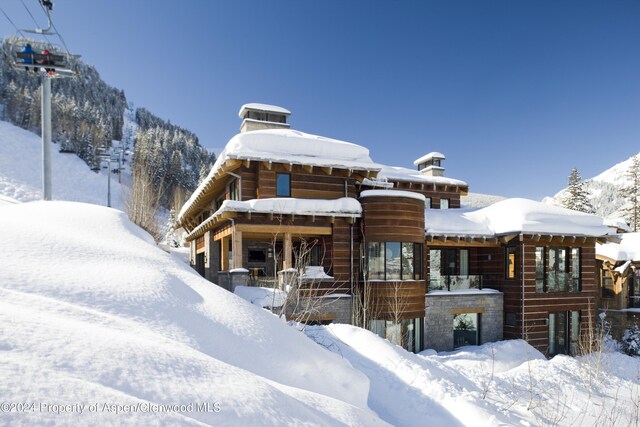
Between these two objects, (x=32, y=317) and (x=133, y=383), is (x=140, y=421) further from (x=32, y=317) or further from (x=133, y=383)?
(x=32, y=317)

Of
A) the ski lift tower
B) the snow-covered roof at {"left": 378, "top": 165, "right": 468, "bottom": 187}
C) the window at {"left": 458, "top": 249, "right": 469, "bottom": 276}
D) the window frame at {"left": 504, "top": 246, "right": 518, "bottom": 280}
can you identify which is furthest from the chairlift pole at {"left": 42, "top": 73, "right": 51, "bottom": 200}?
the window frame at {"left": 504, "top": 246, "right": 518, "bottom": 280}

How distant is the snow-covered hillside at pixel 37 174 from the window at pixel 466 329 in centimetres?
4212

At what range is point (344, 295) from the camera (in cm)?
1384

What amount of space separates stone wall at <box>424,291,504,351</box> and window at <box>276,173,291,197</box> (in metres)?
7.87

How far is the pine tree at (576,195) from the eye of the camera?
37.7 m

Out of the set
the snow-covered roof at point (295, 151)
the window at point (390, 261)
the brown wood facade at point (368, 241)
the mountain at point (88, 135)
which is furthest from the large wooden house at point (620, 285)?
the mountain at point (88, 135)

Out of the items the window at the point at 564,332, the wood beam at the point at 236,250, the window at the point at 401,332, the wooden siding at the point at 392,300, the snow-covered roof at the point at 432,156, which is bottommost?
the window at the point at 564,332

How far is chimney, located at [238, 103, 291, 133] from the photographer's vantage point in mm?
17953

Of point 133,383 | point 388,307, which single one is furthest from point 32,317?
point 388,307

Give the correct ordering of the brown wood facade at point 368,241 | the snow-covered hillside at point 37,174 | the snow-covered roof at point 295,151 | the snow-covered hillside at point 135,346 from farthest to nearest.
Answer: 1. the snow-covered hillside at point 37,174
2. the brown wood facade at point 368,241
3. the snow-covered roof at point 295,151
4. the snow-covered hillside at point 135,346

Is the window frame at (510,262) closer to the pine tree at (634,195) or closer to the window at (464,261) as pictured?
the window at (464,261)

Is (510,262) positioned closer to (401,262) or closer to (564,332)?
(564,332)

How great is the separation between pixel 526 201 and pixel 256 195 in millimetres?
13800

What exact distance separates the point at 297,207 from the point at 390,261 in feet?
14.8
